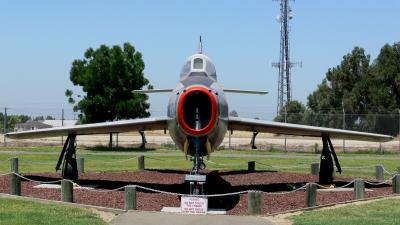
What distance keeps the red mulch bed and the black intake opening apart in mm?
1889

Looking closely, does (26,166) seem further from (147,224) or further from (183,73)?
(147,224)

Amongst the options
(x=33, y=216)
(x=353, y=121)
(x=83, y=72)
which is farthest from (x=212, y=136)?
(x=353, y=121)

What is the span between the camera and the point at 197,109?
1203 centimetres

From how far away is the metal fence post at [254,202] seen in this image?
11.1 meters

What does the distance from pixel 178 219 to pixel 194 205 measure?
0.72 meters

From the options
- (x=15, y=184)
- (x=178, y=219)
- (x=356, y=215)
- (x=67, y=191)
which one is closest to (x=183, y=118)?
(x=178, y=219)

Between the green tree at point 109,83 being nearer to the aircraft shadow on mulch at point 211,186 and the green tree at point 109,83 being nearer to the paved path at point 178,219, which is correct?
the aircraft shadow on mulch at point 211,186

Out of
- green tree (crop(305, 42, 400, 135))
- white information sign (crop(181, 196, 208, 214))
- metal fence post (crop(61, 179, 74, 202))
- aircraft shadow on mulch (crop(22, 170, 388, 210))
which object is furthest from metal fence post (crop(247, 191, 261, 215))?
green tree (crop(305, 42, 400, 135))

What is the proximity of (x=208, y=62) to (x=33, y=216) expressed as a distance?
5562 mm

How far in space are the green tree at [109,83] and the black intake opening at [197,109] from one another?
26.9m

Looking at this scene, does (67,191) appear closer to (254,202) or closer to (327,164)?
(254,202)

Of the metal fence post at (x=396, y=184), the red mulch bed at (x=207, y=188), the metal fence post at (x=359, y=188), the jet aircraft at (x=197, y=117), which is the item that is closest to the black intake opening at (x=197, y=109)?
the jet aircraft at (x=197, y=117)

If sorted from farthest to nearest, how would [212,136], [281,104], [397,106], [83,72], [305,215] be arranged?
[281,104], [397,106], [83,72], [212,136], [305,215]

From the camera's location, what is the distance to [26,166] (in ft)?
76.6
